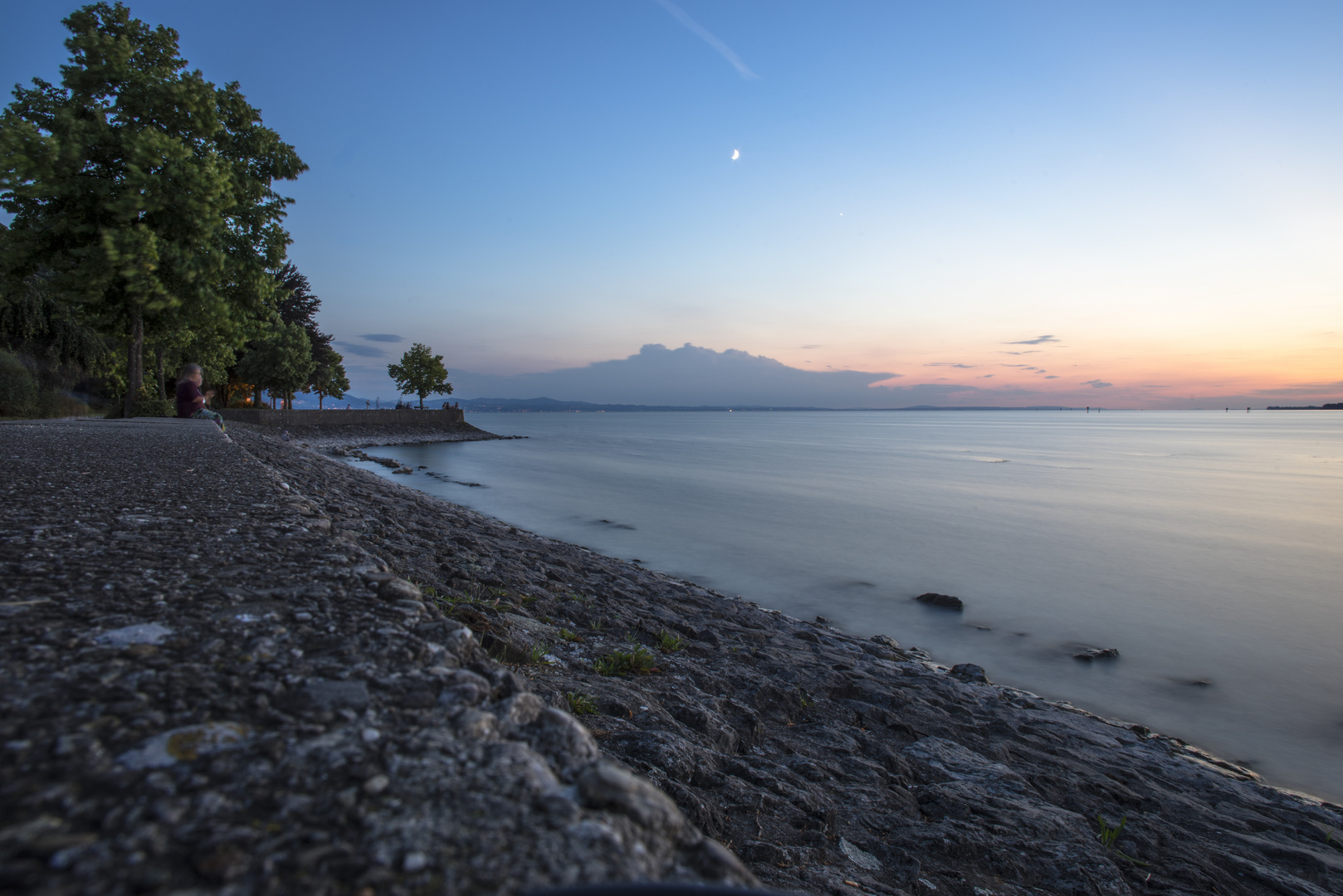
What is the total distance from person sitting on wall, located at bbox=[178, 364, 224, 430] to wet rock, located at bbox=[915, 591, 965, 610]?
18184 mm

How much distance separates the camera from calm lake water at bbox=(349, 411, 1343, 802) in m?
9.49

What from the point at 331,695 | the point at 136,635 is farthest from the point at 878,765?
the point at 136,635

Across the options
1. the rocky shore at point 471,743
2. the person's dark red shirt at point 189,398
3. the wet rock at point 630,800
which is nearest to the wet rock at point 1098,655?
the rocky shore at point 471,743

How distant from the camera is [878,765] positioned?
15.7 feet

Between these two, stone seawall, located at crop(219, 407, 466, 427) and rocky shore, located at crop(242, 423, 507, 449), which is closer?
stone seawall, located at crop(219, 407, 466, 427)

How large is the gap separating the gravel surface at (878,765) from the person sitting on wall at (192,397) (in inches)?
450

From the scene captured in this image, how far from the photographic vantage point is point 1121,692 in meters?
9.28

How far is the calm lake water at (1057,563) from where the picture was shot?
31.1 ft

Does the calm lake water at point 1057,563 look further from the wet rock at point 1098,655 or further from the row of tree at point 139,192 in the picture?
the row of tree at point 139,192

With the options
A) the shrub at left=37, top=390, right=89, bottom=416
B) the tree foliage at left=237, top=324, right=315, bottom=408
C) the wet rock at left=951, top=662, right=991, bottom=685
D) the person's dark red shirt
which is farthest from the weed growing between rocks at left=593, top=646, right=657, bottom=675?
the tree foliage at left=237, top=324, right=315, bottom=408

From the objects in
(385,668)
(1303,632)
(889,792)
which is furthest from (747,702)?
(1303,632)

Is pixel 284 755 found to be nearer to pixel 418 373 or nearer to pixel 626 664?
pixel 626 664

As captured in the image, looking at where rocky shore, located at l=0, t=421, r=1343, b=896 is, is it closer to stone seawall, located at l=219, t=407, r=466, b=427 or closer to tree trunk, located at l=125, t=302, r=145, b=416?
tree trunk, located at l=125, t=302, r=145, b=416

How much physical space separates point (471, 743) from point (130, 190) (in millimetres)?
21357
